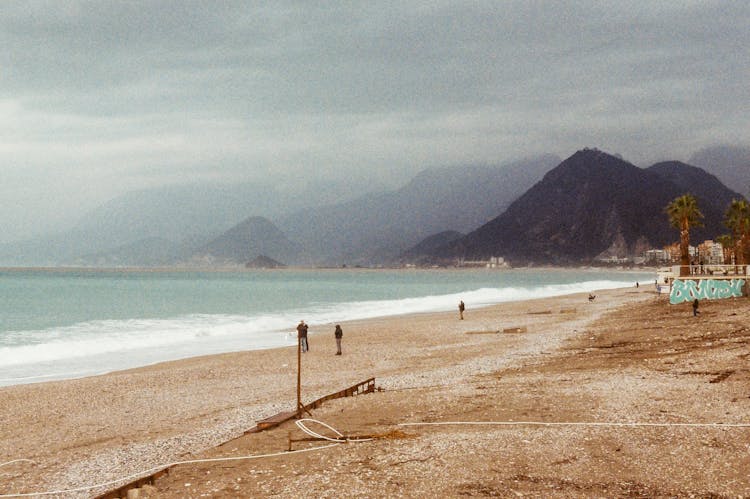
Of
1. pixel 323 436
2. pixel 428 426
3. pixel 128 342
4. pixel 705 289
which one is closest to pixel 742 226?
pixel 705 289

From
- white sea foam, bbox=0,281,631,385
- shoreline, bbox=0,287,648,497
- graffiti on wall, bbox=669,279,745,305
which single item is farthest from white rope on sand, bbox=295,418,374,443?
graffiti on wall, bbox=669,279,745,305

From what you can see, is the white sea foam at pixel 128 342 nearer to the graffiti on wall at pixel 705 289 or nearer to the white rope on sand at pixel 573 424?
the white rope on sand at pixel 573 424

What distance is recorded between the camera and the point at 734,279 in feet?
131

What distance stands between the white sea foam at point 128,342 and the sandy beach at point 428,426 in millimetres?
5429

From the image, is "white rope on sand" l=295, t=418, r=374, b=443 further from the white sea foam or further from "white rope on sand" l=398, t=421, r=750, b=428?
the white sea foam

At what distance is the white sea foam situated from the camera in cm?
2698

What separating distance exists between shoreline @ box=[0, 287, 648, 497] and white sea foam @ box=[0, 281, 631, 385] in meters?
2.68

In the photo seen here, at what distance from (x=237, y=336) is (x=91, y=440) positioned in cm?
2704

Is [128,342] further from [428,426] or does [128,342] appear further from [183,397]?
[428,426]

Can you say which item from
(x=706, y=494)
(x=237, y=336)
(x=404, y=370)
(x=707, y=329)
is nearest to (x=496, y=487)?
(x=706, y=494)

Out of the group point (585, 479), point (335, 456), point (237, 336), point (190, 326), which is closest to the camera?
point (585, 479)

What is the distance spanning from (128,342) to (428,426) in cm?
2980

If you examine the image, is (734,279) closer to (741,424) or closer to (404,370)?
(404,370)

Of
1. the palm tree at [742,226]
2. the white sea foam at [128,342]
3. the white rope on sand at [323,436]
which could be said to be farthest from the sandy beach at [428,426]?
the palm tree at [742,226]
